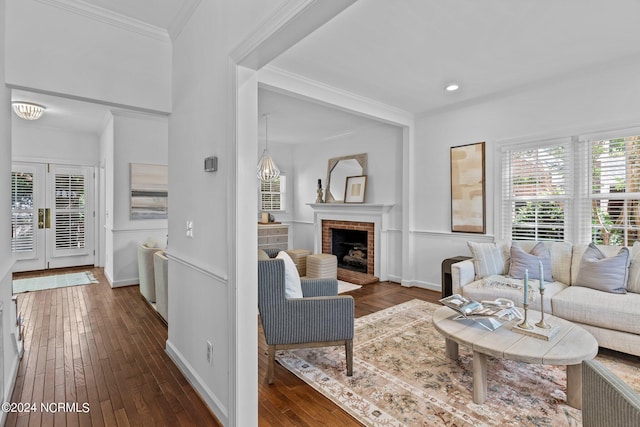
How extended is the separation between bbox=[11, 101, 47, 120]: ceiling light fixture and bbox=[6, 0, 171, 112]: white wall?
3336 millimetres

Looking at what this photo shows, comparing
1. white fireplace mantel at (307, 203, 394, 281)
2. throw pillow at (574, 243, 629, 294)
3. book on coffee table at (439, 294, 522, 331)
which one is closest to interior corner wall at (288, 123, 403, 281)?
white fireplace mantel at (307, 203, 394, 281)

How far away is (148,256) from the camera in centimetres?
427

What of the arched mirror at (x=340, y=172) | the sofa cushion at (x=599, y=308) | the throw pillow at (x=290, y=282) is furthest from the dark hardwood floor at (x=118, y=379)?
the arched mirror at (x=340, y=172)

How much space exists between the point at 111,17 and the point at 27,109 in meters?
3.51

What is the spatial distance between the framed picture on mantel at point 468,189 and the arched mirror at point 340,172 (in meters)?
1.79

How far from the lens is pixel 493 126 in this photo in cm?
426

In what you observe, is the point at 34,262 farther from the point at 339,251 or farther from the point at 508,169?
the point at 508,169

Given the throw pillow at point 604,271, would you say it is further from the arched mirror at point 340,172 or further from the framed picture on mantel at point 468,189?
the arched mirror at point 340,172

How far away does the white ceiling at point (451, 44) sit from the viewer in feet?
7.87

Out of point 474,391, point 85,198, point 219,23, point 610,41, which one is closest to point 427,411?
point 474,391

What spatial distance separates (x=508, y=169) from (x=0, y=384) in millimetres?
5064

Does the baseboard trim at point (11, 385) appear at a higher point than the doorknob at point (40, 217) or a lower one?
lower

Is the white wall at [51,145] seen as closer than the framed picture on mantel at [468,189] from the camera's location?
No

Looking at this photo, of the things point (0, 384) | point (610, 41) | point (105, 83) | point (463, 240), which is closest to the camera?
point (0, 384)
